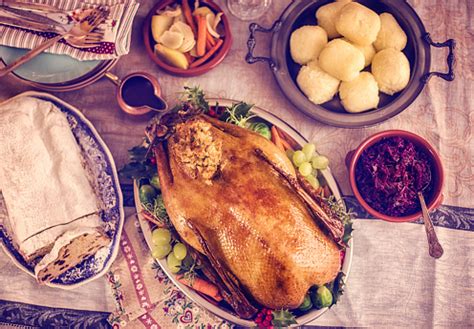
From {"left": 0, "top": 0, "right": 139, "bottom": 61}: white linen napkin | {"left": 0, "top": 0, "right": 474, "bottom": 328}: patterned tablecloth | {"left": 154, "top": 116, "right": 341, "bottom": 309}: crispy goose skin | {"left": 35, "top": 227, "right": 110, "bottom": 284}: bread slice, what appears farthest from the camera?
{"left": 0, "top": 0, "right": 474, "bottom": 328}: patterned tablecloth

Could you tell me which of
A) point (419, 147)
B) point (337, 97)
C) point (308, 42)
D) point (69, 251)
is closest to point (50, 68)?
point (69, 251)

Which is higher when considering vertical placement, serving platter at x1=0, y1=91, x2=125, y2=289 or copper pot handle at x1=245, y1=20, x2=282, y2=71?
copper pot handle at x1=245, y1=20, x2=282, y2=71

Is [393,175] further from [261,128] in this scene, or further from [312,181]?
[261,128]

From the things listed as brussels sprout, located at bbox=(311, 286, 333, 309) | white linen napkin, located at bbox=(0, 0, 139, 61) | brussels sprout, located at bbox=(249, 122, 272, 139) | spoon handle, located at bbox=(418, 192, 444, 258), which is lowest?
brussels sprout, located at bbox=(311, 286, 333, 309)

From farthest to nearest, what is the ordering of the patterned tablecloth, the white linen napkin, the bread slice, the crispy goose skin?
the patterned tablecloth → the white linen napkin → the bread slice → the crispy goose skin

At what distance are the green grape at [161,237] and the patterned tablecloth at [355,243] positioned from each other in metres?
0.27

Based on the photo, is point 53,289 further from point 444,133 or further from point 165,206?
point 444,133

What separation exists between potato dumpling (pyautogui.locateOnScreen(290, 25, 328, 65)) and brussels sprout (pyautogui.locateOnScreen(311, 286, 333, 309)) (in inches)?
26.3

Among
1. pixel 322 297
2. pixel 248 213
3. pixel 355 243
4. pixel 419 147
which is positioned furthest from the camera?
pixel 355 243

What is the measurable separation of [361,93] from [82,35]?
829mm

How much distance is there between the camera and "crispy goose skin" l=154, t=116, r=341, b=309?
1.11 m

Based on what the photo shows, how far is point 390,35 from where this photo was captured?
4.44ft

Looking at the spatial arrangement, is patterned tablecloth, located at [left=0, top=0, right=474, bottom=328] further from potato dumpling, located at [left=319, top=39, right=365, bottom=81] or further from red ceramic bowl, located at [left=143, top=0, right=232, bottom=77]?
potato dumpling, located at [left=319, top=39, right=365, bottom=81]

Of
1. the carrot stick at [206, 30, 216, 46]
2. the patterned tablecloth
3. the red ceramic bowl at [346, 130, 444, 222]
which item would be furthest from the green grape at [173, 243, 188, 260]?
the carrot stick at [206, 30, 216, 46]
